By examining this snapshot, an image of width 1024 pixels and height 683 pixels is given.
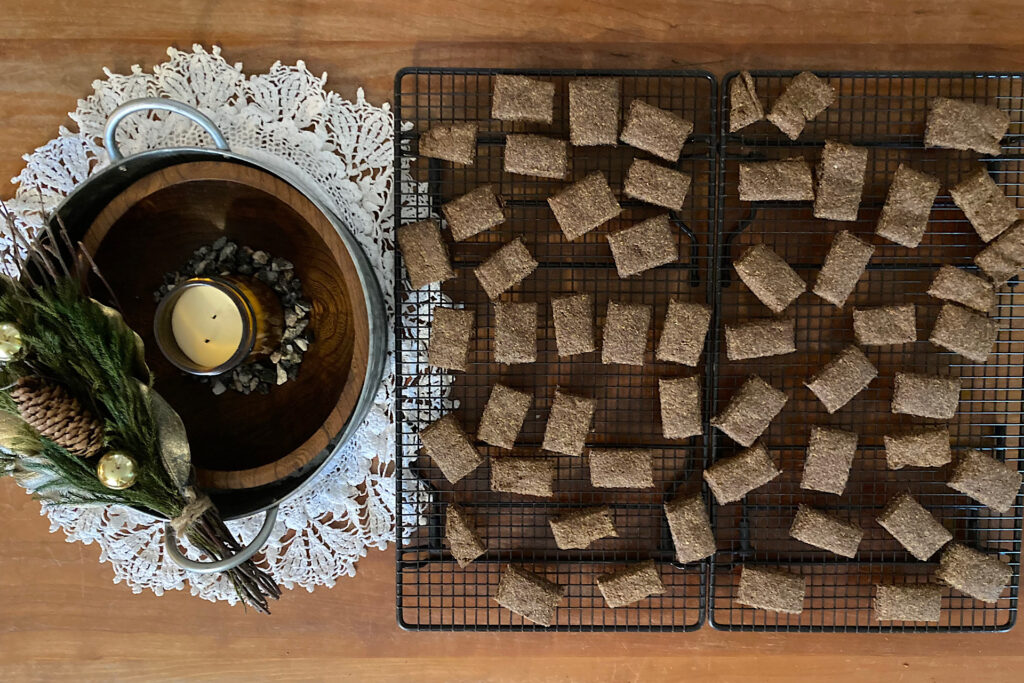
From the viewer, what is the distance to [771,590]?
66.2 inches

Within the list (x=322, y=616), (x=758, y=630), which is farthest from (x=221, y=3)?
(x=758, y=630)

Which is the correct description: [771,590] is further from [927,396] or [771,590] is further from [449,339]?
[449,339]

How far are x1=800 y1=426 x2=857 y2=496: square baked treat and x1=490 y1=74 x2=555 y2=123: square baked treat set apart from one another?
3.38 feet

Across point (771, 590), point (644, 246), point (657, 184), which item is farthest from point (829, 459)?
point (657, 184)

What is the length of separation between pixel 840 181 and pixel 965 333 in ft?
1.58

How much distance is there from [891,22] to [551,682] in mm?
1916

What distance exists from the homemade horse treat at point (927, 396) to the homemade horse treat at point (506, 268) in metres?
0.95

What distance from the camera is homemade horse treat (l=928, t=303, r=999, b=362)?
5.39ft

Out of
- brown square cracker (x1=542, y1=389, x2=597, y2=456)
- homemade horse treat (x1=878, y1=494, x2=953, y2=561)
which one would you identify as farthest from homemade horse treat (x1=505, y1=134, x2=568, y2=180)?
homemade horse treat (x1=878, y1=494, x2=953, y2=561)

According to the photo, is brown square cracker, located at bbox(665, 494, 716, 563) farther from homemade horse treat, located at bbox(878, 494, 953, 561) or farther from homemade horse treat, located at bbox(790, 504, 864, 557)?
homemade horse treat, located at bbox(878, 494, 953, 561)

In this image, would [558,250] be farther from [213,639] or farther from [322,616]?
[213,639]

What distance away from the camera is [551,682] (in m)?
1.82

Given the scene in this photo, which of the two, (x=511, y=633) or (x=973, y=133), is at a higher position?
(x=973, y=133)

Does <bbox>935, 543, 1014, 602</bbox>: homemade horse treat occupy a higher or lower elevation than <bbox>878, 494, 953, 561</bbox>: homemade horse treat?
lower
